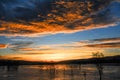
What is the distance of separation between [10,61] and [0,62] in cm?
1319

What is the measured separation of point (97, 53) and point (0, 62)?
230 feet

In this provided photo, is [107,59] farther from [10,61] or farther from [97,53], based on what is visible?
[10,61]

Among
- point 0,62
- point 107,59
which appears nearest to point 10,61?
point 0,62

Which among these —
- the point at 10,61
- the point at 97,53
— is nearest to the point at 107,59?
the point at 97,53

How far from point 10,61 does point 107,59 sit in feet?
228

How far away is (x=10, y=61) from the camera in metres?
198

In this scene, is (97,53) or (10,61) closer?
(97,53)

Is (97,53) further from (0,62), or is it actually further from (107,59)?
(0,62)

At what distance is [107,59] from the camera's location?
184 meters

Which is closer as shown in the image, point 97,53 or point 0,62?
point 97,53

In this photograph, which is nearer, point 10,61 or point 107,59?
point 107,59

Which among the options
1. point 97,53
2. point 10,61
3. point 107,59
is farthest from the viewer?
point 10,61

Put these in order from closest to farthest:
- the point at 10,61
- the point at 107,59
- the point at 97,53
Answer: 1. the point at 97,53
2. the point at 107,59
3. the point at 10,61

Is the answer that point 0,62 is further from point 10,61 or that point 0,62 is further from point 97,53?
point 97,53
